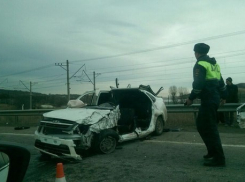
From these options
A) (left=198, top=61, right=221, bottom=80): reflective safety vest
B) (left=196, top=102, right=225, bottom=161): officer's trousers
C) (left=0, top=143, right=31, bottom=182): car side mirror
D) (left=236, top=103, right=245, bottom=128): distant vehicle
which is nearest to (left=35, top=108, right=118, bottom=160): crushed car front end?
(left=196, top=102, right=225, bottom=161): officer's trousers

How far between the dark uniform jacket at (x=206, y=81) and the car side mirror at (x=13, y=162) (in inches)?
131

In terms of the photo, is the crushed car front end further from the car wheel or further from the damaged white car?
the car wheel

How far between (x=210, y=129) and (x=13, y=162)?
137 inches

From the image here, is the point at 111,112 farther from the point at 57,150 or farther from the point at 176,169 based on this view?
the point at 176,169

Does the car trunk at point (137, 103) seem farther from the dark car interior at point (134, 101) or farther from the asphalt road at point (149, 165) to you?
the asphalt road at point (149, 165)

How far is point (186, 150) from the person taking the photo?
573 centimetres

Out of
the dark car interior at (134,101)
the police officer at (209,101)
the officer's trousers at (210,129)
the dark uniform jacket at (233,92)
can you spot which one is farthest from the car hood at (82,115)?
the dark uniform jacket at (233,92)

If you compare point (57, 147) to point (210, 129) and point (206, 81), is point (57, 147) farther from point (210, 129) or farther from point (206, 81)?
point (206, 81)

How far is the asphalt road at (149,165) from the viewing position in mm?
3955

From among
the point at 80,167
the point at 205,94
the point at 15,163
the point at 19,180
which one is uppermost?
the point at 205,94

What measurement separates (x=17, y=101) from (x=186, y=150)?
3579 centimetres

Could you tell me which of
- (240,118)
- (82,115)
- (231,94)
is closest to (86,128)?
(82,115)

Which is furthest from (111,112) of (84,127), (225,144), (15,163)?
(15,163)

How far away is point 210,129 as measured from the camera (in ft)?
14.4
